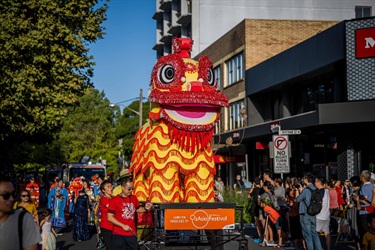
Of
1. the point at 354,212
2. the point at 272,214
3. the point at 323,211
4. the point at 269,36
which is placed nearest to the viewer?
the point at 323,211

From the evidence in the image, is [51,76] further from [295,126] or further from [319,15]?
[319,15]

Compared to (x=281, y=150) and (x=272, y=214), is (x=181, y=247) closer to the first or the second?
(x=272, y=214)

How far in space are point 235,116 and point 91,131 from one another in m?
33.3

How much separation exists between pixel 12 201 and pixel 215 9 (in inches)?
1837

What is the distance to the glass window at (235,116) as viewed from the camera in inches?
1423

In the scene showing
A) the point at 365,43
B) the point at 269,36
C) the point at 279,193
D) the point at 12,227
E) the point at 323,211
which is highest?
the point at 269,36

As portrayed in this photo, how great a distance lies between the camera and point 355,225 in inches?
526

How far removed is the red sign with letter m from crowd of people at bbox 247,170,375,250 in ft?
17.8

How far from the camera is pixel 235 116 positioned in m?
37.6

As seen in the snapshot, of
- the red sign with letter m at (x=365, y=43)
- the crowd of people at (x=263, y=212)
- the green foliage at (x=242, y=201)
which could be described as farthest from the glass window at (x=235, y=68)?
the green foliage at (x=242, y=201)

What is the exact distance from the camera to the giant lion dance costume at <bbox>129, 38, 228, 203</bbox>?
32.7ft

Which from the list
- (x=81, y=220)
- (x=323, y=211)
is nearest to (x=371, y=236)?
(x=323, y=211)

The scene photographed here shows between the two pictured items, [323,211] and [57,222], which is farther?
[57,222]

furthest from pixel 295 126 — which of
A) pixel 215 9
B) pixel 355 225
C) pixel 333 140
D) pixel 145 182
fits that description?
pixel 215 9
